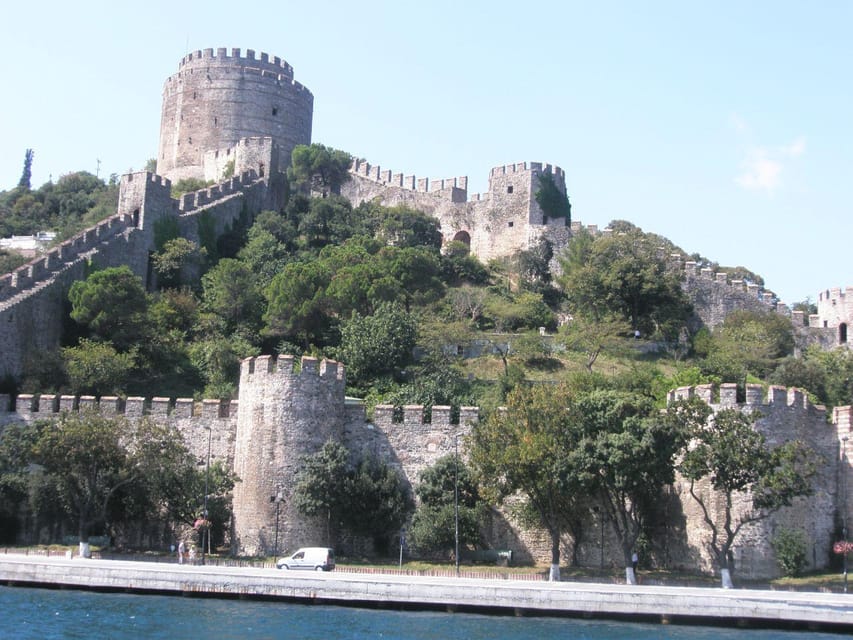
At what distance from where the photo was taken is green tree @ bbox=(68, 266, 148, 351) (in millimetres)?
50750

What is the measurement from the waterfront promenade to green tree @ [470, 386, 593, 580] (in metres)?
3.33

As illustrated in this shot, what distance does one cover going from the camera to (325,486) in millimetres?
37656

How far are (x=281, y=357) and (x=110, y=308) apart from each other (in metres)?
14.7

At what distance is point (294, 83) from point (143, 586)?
59.5 meters

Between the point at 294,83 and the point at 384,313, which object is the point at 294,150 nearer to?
the point at 294,83

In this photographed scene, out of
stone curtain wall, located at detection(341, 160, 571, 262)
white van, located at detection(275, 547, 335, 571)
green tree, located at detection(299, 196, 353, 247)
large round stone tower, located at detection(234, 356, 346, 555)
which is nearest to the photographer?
white van, located at detection(275, 547, 335, 571)

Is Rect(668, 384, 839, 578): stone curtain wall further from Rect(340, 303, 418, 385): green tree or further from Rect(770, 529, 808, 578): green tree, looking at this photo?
Rect(340, 303, 418, 385): green tree

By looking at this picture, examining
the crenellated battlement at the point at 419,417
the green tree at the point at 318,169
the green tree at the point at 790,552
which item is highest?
the green tree at the point at 318,169

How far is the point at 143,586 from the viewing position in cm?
3155

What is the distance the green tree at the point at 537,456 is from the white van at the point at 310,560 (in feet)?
16.7

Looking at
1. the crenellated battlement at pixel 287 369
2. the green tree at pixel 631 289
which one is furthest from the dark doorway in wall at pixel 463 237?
the crenellated battlement at pixel 287 369

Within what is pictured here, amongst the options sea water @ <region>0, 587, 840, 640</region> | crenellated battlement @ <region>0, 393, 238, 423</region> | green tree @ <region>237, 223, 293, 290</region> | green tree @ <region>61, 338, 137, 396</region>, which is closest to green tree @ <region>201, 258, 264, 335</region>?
green tree @ <region>237, 223, 293, 290</region>

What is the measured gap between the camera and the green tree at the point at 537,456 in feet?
116

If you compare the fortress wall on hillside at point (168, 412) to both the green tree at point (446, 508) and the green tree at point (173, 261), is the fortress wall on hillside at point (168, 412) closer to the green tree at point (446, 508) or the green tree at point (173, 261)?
the green tree at point (446, 508)
